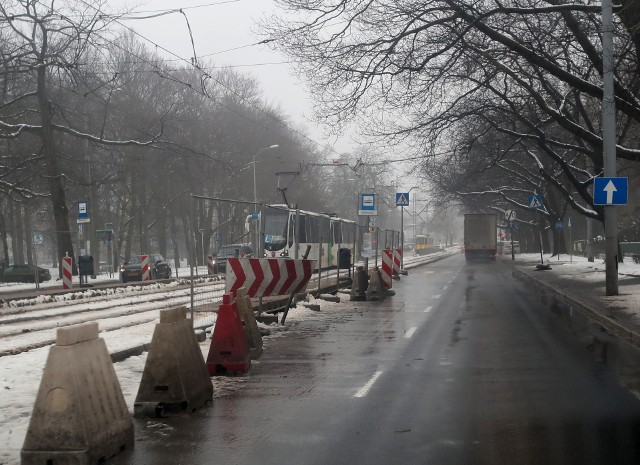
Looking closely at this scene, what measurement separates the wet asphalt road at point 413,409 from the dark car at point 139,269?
23266mm

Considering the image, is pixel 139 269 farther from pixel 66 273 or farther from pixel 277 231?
pixel 277 231

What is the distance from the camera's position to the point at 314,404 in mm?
8016

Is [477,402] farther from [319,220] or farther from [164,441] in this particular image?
[319,220]

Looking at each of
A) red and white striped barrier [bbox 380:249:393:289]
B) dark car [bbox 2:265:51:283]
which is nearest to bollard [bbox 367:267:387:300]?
red and white striped barrier [bbox 380:249:393:289]

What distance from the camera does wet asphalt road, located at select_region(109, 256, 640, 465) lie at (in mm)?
6137

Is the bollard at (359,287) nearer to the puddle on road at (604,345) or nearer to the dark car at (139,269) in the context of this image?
the puddle on road at (604,345)

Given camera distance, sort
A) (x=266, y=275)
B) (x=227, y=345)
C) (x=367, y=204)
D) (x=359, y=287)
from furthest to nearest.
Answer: (x=367, y=204) < (x=359, y=287) < (x=266, y=275) < (x=227, y=345)

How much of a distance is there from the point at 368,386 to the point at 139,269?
2821cm

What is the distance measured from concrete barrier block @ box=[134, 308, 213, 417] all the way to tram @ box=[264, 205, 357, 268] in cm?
1234

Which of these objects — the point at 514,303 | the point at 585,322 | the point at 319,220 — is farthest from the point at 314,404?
the point at 319,220

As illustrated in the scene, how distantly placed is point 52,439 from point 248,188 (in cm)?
4961

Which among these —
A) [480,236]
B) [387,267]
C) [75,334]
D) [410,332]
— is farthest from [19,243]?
[75,334]

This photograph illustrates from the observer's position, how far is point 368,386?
893 centimetres

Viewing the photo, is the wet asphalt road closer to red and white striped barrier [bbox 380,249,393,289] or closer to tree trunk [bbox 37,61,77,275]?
red and white striped barrier [bbox 380,249,393,289]
